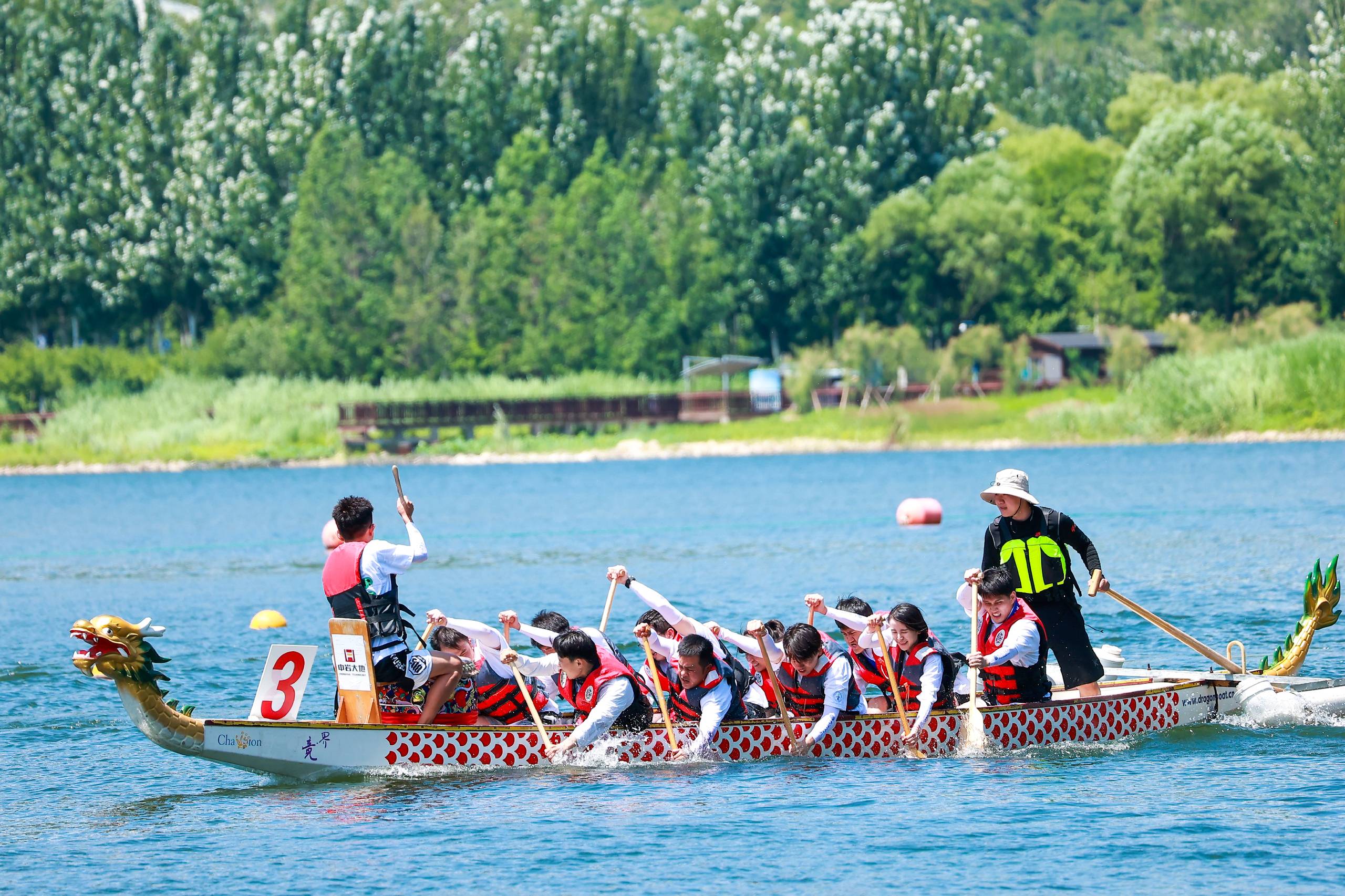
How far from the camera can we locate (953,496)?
5116 centimetres

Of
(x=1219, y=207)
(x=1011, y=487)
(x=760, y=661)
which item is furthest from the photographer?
(x=1219, y=207)

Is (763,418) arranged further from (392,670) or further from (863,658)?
(392,670)

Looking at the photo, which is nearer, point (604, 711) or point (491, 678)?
point (604, 711)

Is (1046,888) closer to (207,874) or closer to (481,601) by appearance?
(207,874)

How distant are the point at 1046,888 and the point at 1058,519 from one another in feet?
12.3

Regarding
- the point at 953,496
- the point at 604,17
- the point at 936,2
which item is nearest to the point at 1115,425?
the point at 953,496

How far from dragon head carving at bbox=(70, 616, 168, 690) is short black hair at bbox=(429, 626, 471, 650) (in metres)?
2.24

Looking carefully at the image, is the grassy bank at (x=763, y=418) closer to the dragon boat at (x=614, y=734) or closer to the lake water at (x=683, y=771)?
the lake water at (x=683, y=771)

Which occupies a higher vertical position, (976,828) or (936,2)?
(936,2)

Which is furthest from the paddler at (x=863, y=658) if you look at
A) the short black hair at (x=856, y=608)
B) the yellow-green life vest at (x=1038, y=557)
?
the yellow-green life vest at (x=1038, y=557)

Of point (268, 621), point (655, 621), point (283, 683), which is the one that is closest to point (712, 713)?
point (655, 621)

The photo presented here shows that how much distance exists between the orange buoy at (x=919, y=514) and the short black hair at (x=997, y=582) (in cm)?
2713

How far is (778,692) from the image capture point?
15.2 meters

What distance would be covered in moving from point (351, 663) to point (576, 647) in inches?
71.1
